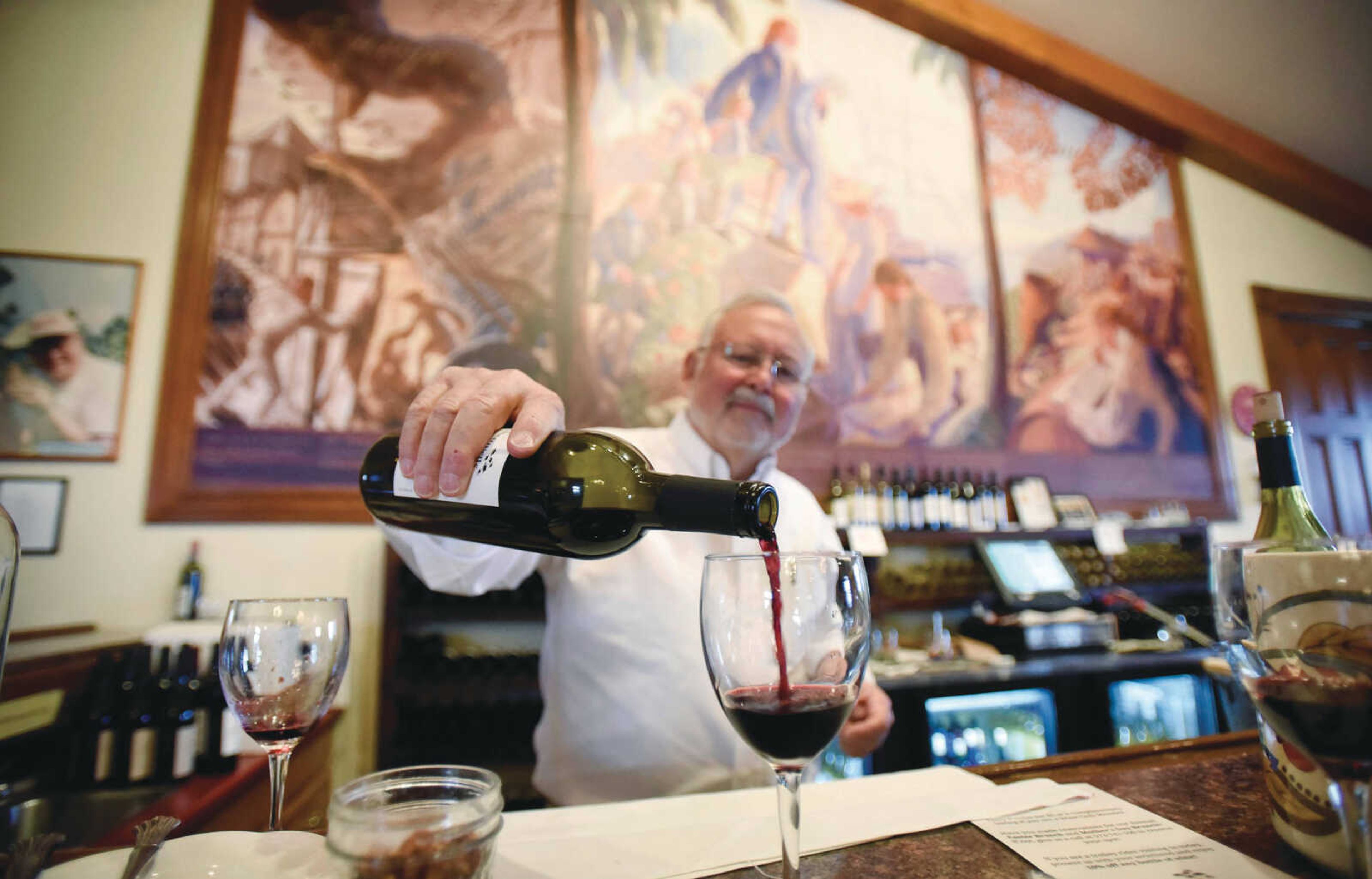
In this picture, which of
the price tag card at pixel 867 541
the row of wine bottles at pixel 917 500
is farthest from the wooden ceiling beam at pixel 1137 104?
the price tag card at pixel 867 541

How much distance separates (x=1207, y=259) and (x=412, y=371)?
4990 millimetres

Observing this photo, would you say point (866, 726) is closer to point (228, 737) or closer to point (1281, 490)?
point (1281, 490)

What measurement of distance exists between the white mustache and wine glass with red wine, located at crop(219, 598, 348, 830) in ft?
3.70

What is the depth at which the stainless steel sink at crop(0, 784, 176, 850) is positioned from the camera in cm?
144

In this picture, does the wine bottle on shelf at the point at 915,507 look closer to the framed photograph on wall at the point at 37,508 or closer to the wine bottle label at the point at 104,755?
the wine bottle label at the point at 104,755

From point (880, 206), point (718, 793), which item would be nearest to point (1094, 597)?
point (880, 206)

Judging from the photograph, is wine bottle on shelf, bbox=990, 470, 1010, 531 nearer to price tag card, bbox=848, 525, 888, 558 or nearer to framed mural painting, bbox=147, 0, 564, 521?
price tag card, bbox=848, 525, 888, 558

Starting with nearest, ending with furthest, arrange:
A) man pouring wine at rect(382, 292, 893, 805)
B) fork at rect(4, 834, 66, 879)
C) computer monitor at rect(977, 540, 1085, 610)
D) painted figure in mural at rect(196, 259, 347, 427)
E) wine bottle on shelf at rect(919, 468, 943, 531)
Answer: fork at rect(4, 834, 66, 879) < man pouring wine at rect(382, 292, 893, 805) < painted figure in mural at rect(196, 259, 347, 427) < computer monitor at rect(977, 540, 1085, 610) < wine bottle on shelf at rect(919, 468, 943, 531)

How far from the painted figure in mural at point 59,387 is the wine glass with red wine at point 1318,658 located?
11.2ft

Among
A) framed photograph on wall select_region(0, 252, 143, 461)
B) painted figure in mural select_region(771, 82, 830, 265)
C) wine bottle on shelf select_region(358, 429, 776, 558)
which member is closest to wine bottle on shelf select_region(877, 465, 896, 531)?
painted figure in mural select_region(771, 82, 830, 265)

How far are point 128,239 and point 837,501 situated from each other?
3.27m

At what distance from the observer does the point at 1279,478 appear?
81cm

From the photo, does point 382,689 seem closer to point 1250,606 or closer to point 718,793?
point 718,793

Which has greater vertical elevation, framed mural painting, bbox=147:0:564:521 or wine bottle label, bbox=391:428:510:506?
framed mural painting, bbox=147:0:564:521
